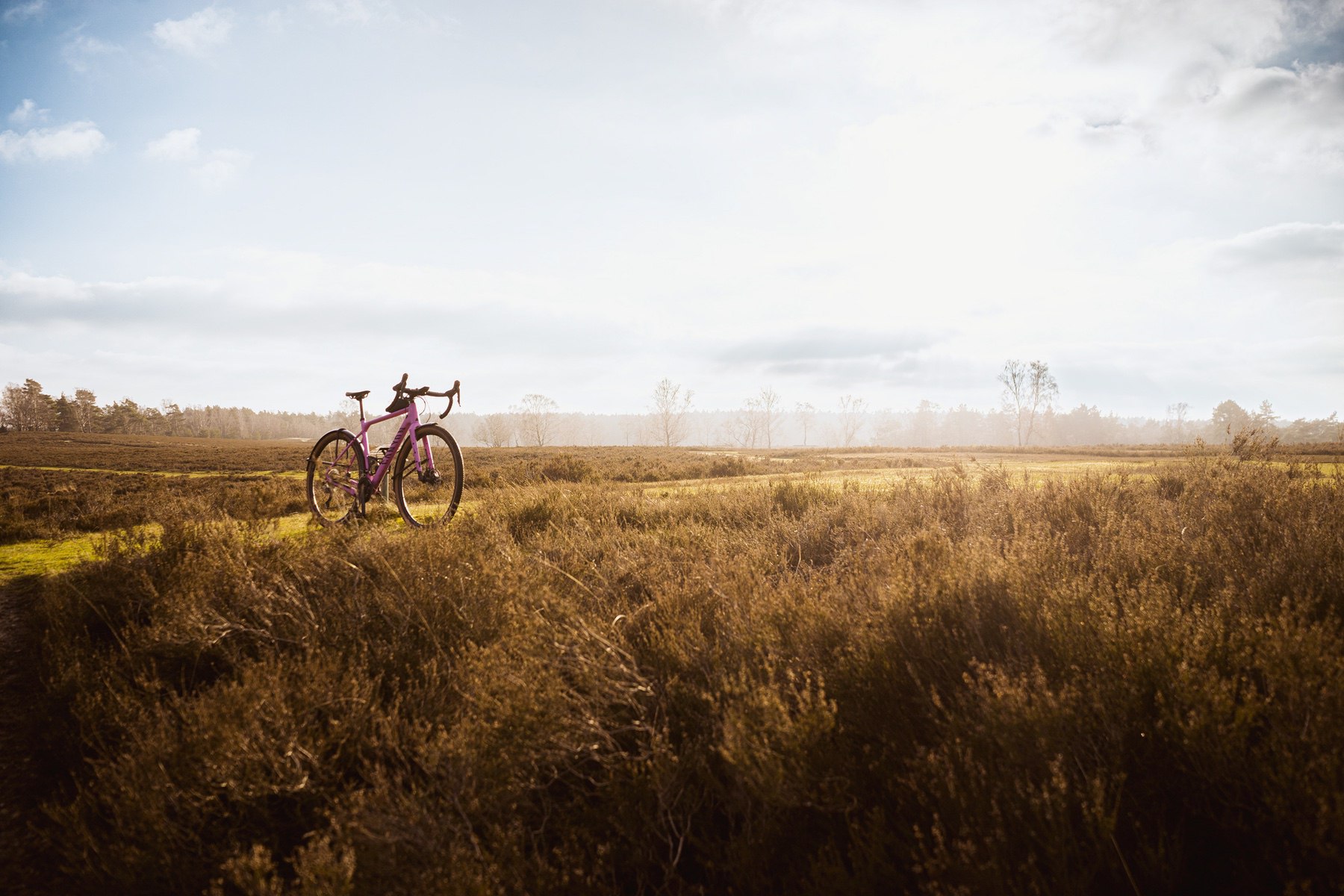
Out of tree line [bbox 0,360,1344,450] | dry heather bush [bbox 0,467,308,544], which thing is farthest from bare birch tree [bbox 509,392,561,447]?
dry heather bush [bbox 0,467,308,544]

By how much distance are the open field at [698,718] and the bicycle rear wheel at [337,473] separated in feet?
6.25

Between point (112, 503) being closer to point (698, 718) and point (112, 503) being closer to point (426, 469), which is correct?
point (426, 469)

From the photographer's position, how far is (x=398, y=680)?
3061 mm

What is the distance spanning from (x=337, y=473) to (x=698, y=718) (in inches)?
231

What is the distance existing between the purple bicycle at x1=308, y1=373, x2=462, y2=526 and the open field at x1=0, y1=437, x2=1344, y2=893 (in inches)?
52.9

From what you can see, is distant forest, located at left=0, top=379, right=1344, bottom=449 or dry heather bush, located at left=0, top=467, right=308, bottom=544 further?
distant forest, located at left=0, top=379, right=1344, bottom=449

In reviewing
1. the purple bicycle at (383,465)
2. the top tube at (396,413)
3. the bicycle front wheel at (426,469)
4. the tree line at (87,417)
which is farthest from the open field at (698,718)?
the tree line at (87,417)

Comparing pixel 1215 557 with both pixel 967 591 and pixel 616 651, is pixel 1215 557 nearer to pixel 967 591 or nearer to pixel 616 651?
pixel 967 591

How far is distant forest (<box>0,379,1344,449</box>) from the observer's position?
57.3 m

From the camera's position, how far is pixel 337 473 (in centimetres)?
666

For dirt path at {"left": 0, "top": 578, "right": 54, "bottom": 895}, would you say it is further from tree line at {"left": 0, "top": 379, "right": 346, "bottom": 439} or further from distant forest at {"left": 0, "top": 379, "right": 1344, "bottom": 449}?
tree line at {"left": 0, "top": 379, "right": 346, "bottom": 439}

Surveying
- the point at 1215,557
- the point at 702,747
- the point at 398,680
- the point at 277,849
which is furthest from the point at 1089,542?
the point at 277,849

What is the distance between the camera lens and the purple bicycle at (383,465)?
5.85 metres

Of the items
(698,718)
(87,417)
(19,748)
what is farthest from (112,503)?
(87,417)
